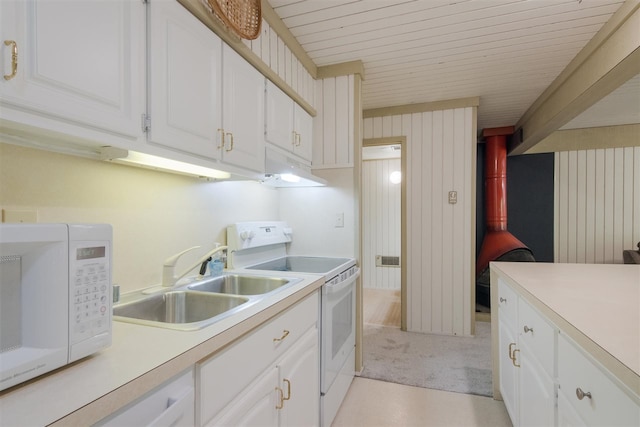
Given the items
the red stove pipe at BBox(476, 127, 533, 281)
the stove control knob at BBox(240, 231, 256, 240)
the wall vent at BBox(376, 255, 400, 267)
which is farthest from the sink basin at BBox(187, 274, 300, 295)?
the wall vent at BBox(376, 255, 400, 267)

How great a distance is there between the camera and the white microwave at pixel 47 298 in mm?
548

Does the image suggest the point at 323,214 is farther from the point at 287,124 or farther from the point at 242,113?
the point at 242,113

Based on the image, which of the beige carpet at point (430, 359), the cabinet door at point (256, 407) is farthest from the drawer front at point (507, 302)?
the cabinet door at point (256, 407)

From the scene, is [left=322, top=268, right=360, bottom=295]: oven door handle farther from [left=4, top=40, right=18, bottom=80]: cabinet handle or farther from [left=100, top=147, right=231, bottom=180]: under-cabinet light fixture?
[left=4, top=40, right=18, bottom=80]: cabinet handle

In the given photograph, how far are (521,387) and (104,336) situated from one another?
1808 millimetres

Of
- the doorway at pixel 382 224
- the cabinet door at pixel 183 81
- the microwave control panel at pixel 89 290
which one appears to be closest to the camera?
the microwave control panel at pixel 89 290

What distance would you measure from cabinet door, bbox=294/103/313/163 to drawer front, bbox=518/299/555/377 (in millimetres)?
1639

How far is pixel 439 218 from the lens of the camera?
318cm

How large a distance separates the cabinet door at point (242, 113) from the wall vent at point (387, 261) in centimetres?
371

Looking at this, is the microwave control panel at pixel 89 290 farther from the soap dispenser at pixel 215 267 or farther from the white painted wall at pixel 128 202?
the soap dispenser at pixel 215 267

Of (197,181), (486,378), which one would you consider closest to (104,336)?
(197,181)

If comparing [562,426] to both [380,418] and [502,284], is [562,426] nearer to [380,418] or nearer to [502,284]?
[502,284]

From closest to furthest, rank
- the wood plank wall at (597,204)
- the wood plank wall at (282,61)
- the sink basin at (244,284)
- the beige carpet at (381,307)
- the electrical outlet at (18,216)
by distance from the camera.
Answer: the electrical outlet at (18,216)
the sink basin at (244,284)
the wood plank wall at (282,61)
the beige carpet at (381,307)
the wood plank wall at (597,204)

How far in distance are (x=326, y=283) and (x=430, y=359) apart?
61.9 inches
